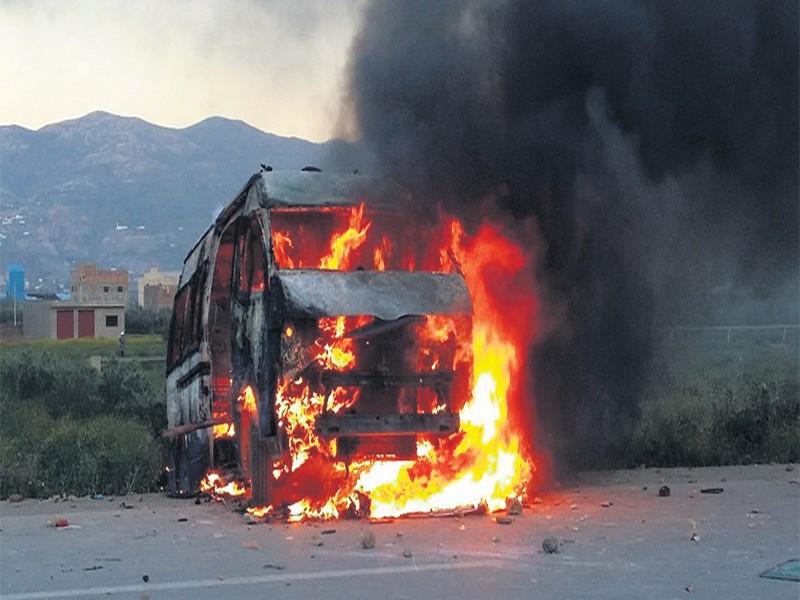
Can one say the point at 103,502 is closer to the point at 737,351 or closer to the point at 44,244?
the point at 737,351

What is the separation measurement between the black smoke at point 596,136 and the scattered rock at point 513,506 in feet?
6.58

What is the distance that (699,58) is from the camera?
12.7m

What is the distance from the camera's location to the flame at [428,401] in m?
9.67

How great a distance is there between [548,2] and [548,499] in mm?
5310

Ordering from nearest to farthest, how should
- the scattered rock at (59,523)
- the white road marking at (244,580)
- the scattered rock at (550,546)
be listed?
the white road marking at (244,580) < the scattered rock at (550,546) < the scattered rock at (59,523)

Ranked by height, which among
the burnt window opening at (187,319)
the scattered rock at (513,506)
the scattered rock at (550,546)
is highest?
the burnt window opening at (187,319)

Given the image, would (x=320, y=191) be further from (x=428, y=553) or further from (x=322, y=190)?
(x=428, y=553)

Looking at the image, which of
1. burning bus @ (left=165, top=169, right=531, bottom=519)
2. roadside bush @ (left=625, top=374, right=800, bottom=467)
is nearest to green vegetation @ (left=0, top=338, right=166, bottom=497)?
burning bus @ (left=165, top=169, right=531, bottom=519)

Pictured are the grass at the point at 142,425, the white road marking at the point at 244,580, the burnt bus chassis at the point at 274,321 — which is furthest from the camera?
the grass at the point at 142,425

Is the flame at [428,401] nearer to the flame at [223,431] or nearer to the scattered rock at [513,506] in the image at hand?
the scattered rock at [513,506]

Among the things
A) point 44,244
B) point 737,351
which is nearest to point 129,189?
point 44,244

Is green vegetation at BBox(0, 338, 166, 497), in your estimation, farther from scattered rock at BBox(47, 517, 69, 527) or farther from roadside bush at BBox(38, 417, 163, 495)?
scattered rock at BBox(47, 517, 69, 527)

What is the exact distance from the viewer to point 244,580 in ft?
24.7

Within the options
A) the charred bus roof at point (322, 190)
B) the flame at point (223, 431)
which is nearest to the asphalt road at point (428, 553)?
the flame at point (223, 431)
